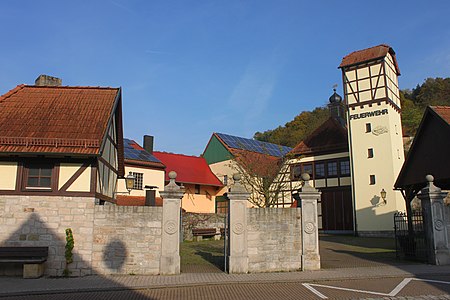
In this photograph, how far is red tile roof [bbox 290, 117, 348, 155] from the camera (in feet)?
102

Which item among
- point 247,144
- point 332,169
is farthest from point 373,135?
point 247,144

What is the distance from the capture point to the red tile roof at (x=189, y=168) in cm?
3371

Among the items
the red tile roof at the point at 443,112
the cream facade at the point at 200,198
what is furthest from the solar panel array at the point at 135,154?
the red tile roof at the point at 443,112

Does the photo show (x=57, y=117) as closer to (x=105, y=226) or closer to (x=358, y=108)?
(x=105, y=226)

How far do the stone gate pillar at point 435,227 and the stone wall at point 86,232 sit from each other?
938 cm

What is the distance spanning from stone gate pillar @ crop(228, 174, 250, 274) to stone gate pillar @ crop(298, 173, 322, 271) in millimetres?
1952

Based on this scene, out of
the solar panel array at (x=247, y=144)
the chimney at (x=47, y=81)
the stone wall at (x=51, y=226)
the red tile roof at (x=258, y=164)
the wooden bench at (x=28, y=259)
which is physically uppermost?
the solar panel array at (x=247, y=144)

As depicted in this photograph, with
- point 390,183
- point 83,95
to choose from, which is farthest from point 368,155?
point 83,95

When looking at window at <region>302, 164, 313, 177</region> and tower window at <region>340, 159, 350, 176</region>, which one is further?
window at <region>302, 164, 313, 177</region>

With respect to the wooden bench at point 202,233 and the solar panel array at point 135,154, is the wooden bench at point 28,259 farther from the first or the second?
the solar panel array at point 135,154

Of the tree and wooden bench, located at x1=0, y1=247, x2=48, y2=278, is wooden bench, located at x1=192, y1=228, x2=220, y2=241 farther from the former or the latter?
wooden bench, located at x1=0, y1=247, x2=48, y2=278

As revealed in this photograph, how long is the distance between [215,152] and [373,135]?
16196 mm

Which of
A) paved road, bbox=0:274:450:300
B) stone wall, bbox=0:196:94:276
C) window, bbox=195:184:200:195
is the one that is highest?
window, bbox=195:184:200:195

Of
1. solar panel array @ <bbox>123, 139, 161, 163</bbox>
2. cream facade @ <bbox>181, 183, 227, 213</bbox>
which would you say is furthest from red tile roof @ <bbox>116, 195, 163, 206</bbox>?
cream facade @ <bbox>181, 183, 227, 213</bbox>
